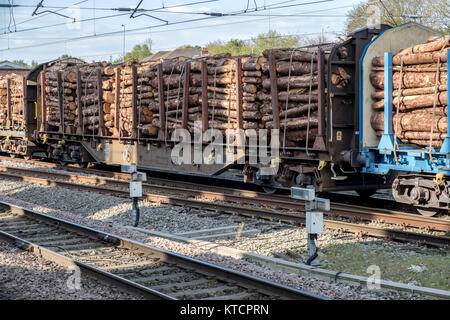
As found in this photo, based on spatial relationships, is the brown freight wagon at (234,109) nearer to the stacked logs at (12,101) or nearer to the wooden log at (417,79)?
the wooden log at (417,79)

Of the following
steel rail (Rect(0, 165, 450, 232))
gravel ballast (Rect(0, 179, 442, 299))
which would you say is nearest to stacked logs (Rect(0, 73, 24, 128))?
gravel ballast (Rect(0, 179, 442, 299))

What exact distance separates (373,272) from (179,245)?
2.85 meters

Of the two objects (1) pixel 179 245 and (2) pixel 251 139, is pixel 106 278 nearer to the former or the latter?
(1) pixel 179 245

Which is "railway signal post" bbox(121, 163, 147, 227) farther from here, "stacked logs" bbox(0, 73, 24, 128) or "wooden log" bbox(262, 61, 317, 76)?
"stacked logs" bbox(0, 73, 24, 128)

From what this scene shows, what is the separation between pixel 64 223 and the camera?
32.7 feet

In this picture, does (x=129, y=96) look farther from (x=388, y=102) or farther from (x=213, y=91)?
(x=388, y=102)

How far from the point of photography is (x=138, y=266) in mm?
7402

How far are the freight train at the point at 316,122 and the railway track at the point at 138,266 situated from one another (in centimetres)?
513

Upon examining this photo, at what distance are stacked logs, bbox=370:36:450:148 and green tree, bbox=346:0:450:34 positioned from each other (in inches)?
736

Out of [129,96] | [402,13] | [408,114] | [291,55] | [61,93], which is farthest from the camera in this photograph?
[402,13]

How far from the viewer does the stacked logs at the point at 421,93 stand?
10070 mm

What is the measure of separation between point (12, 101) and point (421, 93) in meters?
19.8

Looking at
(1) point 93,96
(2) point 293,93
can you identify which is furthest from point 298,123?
(1) point 93,96
